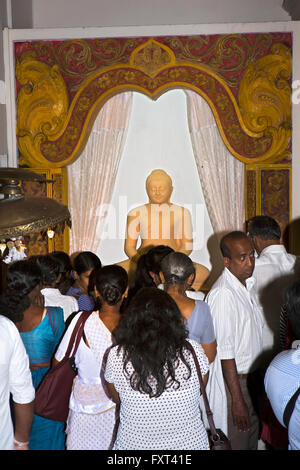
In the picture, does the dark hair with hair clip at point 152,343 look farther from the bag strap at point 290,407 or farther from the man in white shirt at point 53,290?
the man in white shirt at point 53,290

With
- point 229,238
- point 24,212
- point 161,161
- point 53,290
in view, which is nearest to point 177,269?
point 229,238

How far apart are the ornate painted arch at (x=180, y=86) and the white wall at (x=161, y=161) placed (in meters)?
0.52

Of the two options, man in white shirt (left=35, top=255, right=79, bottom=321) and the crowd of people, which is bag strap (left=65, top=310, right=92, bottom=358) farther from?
man in white shirt (left=35, top=255, right=79, bottom=321)

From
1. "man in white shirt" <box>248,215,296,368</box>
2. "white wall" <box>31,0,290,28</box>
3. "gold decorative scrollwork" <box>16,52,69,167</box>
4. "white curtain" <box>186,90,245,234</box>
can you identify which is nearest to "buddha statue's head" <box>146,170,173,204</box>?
"white curtain" <box>186,90,245,234</box>

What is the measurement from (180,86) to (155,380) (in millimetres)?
5206

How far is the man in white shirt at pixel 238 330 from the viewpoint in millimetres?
3199

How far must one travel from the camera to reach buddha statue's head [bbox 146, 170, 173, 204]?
23.1ft

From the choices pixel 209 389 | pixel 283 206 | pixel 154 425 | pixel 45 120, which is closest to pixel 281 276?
pixel 209 389

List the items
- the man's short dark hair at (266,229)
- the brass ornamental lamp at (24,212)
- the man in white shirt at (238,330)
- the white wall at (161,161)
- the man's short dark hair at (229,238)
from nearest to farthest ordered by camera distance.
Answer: the brass ornamental lamp at (24,212) → the man in white shirt at (238,330) → the man's short dark hair at (229,238) → the man's short dark hair at (266,229) → the white wall at (161,161)

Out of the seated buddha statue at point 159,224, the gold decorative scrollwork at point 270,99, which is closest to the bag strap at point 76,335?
the seated buddha statue at point 159,224

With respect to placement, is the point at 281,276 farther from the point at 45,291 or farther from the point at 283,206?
the point at 283,206

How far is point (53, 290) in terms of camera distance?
3555 millimetres

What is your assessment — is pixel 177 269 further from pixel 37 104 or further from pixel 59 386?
pixel 37 104

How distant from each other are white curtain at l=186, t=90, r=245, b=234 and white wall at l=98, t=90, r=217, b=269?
26 centimetres
